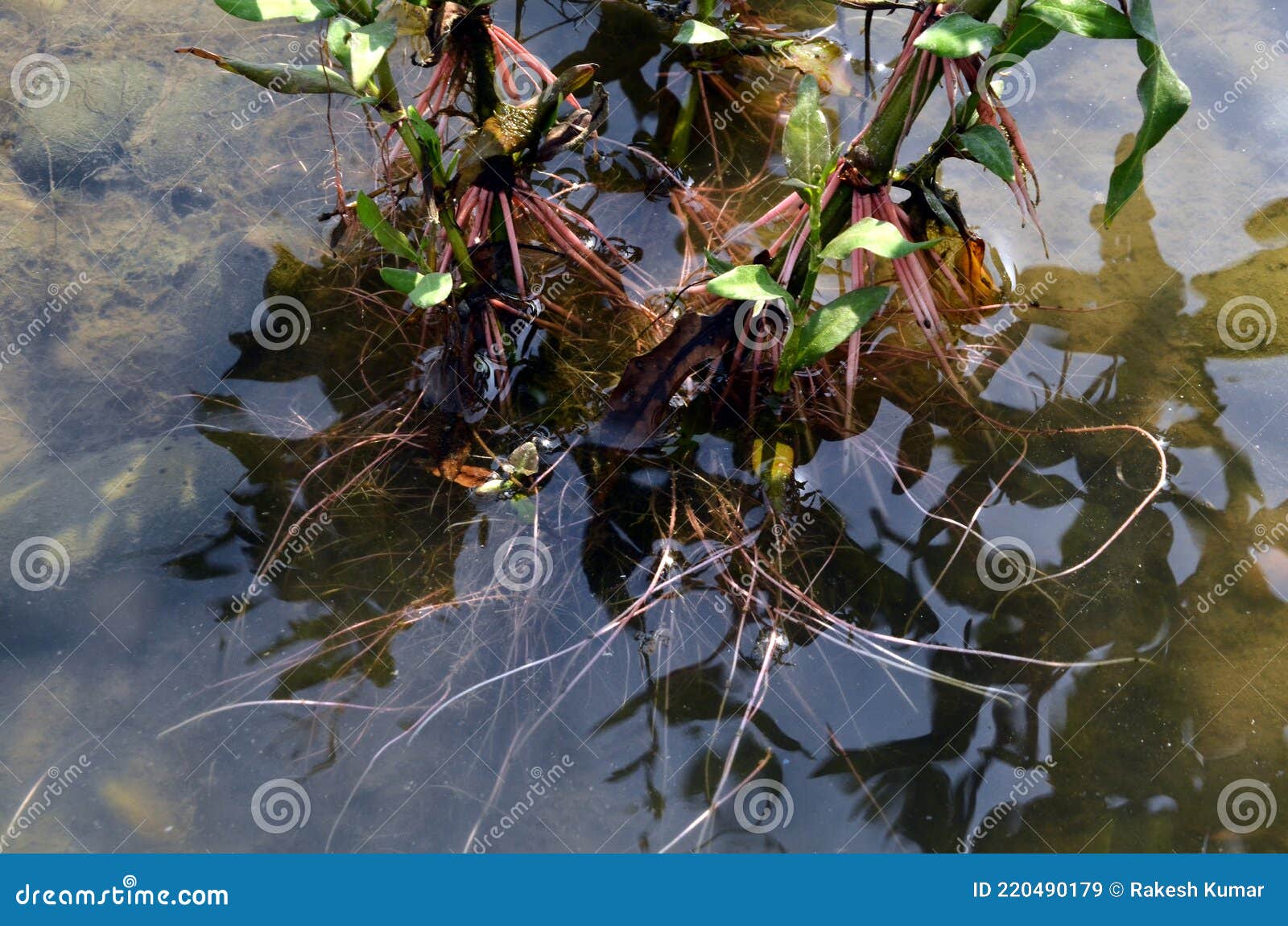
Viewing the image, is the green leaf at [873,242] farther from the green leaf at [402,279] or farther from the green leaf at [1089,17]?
the green leaf at [402,279]

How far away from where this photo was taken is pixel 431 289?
221 centimetres

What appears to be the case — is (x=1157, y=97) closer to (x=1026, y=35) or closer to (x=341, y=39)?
(x=1026, y=35)

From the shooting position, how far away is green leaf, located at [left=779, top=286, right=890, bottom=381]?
2219 millimetres

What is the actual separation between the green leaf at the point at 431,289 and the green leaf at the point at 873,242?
2.74 feet

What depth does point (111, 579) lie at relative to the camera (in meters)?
2.40

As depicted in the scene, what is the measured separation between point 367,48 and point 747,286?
0.91 m

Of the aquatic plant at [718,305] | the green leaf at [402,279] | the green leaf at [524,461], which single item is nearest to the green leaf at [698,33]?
the aquatic plant at [718,305]

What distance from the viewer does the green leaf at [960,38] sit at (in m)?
2.01

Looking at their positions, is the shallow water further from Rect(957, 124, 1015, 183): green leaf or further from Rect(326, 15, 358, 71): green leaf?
Rect(326, 15, 358, 71): green leaf

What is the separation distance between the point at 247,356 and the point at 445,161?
0.82 meters

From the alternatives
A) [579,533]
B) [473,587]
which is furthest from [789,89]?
[473,587]

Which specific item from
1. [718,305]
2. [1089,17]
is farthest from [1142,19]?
[718,305]

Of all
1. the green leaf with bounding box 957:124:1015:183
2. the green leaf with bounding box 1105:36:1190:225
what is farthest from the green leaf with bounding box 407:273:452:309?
the green leaf with bounding box 1105:36:1190:225

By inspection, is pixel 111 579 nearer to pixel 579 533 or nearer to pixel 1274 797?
pixel 579 533
